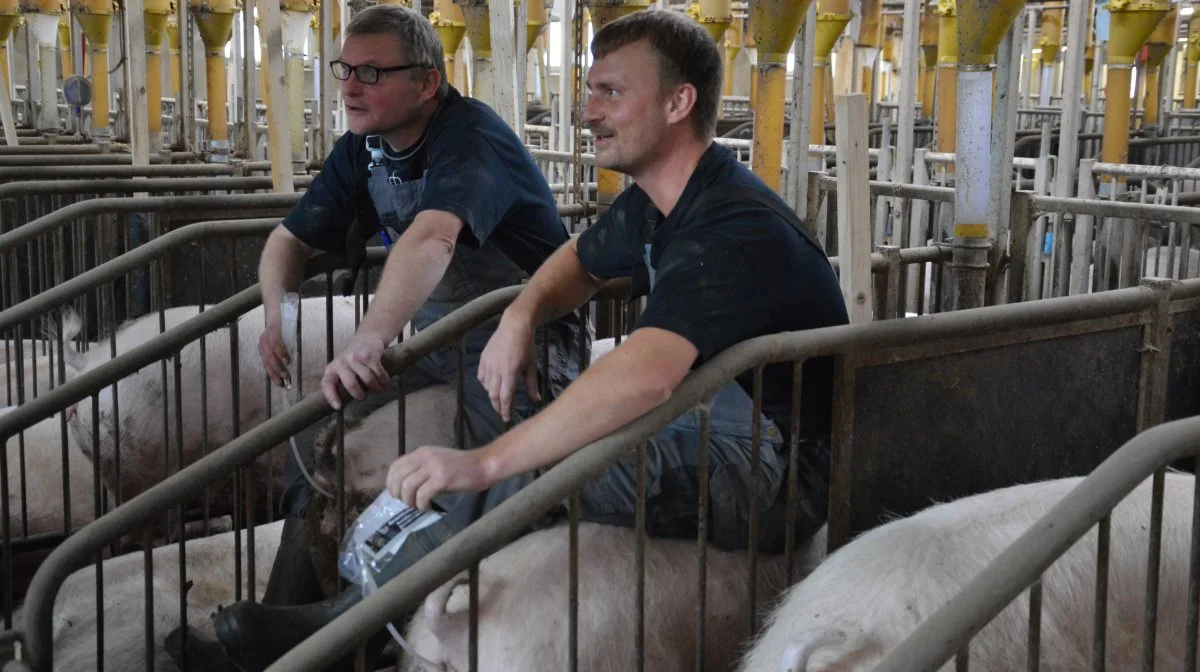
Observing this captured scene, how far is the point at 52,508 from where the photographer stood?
4.84 meters

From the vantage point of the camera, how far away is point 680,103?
2.76 meters

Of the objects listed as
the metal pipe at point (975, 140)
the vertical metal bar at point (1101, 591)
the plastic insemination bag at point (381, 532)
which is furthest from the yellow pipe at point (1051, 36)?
the vertical metal bar at point (1101, 591)

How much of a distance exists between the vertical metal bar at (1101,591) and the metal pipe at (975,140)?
6.71ft

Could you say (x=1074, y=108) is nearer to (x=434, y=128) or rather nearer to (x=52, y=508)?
(x=434, y=128)

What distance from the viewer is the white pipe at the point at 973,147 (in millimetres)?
3945

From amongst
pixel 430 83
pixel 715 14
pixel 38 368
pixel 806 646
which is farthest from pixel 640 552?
pixel 715 14

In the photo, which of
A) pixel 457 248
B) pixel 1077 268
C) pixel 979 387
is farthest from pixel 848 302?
pixel 1077 268

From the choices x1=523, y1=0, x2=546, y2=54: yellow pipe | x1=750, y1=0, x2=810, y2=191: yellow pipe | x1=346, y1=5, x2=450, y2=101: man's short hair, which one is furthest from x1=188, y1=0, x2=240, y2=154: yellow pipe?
x1=346, y1=5, x2=450, y2=101: man's short hair

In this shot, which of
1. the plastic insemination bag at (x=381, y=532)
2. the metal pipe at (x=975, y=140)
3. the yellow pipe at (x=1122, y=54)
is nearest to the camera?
the plastic insemination bag at (x=381, y=532)

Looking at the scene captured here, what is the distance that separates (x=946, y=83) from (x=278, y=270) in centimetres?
918

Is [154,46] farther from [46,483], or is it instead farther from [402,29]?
[402,29]

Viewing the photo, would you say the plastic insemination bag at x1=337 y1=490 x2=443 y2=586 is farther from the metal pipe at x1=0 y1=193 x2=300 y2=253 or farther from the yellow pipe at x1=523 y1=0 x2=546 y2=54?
the yellow pipe at x1=523 y1=0 x2=546 y2=54

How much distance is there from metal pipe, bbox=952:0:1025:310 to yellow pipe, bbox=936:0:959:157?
584 cm

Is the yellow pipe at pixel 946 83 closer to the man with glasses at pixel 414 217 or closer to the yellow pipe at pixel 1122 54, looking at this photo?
the yellow pipe at pixel 1122 54
